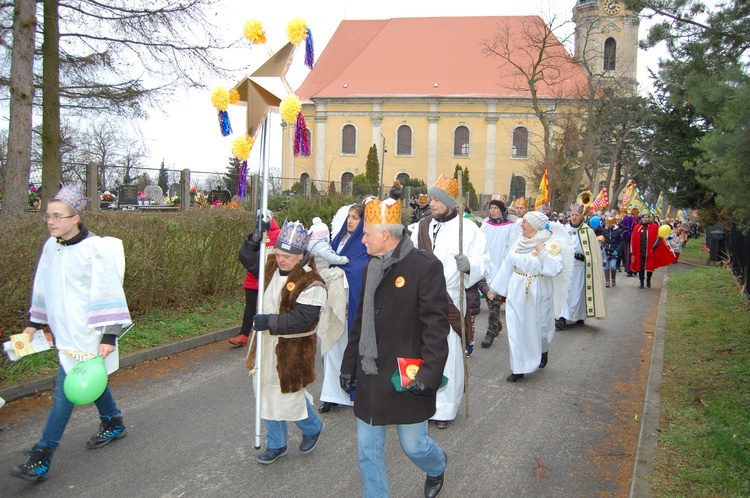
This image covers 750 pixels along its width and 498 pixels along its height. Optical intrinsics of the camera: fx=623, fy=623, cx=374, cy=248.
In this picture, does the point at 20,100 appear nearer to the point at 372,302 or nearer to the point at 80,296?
the point at 80,296

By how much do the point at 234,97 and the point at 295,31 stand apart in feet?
2.30

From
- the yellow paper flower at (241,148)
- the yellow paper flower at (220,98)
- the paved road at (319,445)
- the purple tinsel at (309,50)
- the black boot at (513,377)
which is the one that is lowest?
the paved road at (319,445)

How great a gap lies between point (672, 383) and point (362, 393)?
479 centimetres

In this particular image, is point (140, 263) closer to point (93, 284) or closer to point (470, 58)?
point (93, 284)

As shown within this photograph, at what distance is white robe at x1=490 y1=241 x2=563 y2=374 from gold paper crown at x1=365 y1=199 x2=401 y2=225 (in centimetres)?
382

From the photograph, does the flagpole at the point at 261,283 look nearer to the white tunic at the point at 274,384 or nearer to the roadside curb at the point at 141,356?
the white tunic at the point at 274,384

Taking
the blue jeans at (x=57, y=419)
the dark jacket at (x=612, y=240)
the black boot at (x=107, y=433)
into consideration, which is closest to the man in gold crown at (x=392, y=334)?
the blue jeans at (x=57, y=419)

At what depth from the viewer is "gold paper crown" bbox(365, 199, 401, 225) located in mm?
3656

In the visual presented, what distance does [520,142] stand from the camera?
58250 millimetres

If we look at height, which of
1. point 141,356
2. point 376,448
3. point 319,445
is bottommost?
point 319,445

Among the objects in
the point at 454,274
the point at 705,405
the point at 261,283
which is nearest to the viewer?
the point at 261,283

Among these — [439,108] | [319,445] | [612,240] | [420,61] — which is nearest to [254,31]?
[319,445]

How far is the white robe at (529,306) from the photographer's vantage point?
7.21m

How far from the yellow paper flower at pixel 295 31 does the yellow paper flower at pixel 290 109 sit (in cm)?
48
